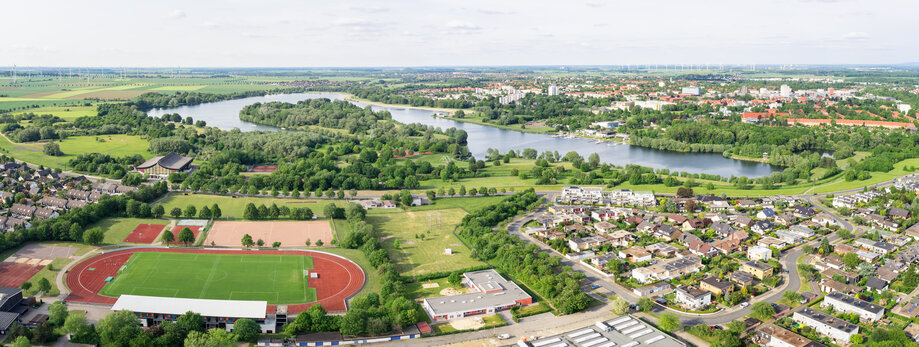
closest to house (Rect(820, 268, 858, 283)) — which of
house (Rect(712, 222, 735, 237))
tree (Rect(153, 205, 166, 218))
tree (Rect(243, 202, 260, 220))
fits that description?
house (Rect(712, 222, 735, 237))

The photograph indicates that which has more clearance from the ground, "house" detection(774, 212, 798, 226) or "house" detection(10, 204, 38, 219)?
"house" detection(10, 204, 38, 219)

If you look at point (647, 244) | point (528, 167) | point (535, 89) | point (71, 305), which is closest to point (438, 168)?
point (528, 167)

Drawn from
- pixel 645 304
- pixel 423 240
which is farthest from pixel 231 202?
pixel 645 304

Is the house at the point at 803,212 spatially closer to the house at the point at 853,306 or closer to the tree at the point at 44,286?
the house at the point at 853,306

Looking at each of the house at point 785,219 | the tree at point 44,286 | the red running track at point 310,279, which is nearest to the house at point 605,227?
the house at point 785,219

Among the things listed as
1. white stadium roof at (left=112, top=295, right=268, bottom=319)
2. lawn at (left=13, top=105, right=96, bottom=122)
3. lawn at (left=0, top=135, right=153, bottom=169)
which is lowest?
white stadium roof at (left=112, top=295, right=268, bottom=319)

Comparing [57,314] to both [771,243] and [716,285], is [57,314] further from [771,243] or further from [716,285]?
[771,243]

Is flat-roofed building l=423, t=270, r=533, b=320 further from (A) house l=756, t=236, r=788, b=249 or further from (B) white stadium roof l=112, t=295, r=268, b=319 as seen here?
(A) house l=756, t=236, r=788, b=249
